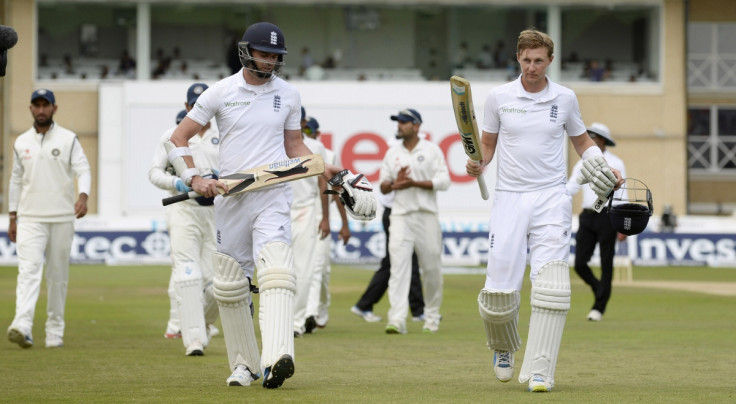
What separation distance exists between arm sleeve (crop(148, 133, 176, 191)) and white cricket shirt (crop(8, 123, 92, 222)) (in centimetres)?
160

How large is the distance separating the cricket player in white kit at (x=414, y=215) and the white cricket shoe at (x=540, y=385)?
5.38 m

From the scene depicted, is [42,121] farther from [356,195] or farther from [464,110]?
[464,110]

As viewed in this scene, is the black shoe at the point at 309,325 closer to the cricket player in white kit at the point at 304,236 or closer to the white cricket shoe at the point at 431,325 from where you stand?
the cricket player in white kit at the point at 304,236

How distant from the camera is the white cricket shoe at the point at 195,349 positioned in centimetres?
1089

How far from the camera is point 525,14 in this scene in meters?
43.1

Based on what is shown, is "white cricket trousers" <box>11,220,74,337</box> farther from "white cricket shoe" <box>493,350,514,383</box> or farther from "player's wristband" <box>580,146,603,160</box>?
"player's wristband" <box>580,146,603,160</box>

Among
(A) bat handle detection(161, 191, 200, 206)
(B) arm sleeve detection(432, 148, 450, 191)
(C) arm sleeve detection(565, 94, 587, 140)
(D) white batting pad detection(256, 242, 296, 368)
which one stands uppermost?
(C) arm sleeve detection(565, 94, 587, 140)

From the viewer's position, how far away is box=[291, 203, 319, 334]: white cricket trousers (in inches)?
523

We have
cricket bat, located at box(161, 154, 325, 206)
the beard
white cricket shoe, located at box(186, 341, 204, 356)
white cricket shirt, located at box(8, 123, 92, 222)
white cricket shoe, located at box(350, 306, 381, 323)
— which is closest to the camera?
cricket bat, located at box(161, 154, 325, 206)

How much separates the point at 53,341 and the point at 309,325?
2.94m

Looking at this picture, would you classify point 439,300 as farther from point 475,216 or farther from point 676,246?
point 475,216

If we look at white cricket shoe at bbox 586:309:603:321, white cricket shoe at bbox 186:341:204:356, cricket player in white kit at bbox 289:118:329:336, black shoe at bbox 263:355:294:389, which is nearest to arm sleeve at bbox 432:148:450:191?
cricket player in white kit at bbox 289:118:329:336

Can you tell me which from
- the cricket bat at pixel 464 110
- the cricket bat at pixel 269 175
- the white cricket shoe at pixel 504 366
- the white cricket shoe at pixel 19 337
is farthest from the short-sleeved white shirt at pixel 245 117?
the white cricket shoe at pixel 19 337

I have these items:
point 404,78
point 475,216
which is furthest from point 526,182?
point 404,78
